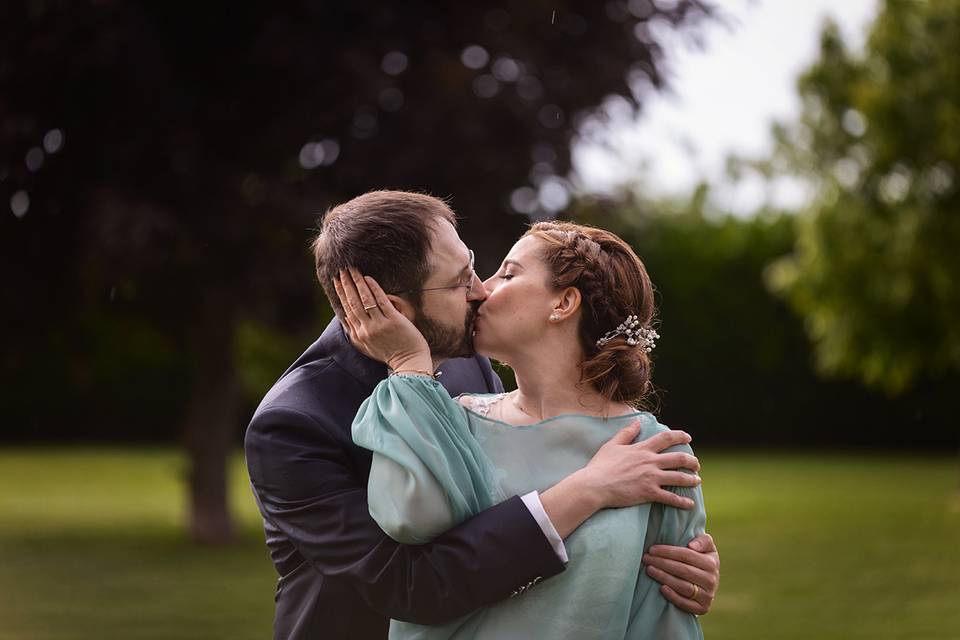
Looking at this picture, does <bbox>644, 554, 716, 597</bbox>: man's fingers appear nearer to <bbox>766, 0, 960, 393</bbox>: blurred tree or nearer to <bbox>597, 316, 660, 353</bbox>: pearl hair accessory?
<bbox>597, 316, 660, 353</bbox>: pearl hair accessory

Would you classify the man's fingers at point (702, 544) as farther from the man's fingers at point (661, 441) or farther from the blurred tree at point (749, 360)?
the blurred tree at point (749, 360)

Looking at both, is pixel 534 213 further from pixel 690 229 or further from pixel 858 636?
pixel 690 229

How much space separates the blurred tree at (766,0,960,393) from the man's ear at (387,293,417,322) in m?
14.1

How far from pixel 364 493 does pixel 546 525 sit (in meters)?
0.42

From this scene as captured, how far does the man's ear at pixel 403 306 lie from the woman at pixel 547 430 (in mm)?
60

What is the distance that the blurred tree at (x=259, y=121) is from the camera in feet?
30.4

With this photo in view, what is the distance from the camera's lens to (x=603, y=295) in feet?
8.88

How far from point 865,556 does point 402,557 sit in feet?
33.6

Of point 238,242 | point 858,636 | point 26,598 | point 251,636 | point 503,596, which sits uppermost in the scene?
point 503,596

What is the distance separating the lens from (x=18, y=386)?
23.8 metres

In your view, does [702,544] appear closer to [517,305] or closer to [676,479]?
[676,479]

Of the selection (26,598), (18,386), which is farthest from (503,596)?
(18,386)

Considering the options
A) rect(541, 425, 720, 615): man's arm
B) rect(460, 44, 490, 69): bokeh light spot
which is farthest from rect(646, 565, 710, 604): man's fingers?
rect(460, 44, 490, 69): bokeh light spot

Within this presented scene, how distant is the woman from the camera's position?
2.51 m
